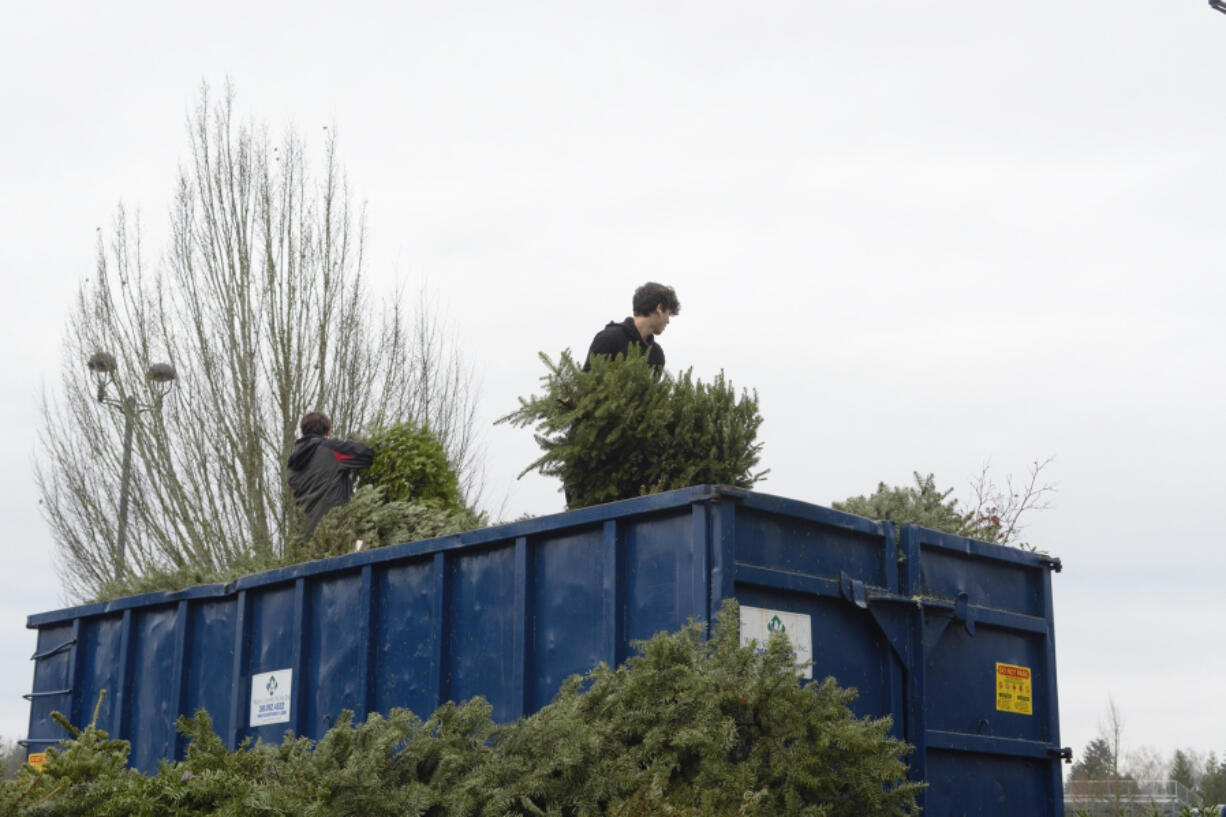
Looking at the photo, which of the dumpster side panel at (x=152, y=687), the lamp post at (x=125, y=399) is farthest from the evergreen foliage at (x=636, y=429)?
the lamp post at (x=125, y=399)

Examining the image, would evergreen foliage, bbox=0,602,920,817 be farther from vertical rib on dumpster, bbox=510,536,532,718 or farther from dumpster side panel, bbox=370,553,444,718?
dumpster side panel, bbox=370,553,444,718

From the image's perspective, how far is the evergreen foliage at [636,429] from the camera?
21.1ft

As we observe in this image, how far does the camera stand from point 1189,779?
3772cm

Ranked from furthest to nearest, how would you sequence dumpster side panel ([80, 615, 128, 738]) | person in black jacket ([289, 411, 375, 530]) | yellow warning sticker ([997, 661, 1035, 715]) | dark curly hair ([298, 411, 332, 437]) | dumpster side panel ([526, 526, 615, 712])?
dark curly hair ([298, 411, 332, 437]) → person in black jacket ([289, 411, 375, 530]) → dumpster side panel ([80, 615, 128, 738]) → yellow warning sticker ([997, 661, 1035, 715]) → dumpster side panel ([526, 526, 615, 712])

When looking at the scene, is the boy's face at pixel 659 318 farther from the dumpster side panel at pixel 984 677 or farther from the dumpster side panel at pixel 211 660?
the dumpster side panel at pixel 211 660

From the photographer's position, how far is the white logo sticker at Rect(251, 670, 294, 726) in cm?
710

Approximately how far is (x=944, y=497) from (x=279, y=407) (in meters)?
13.6

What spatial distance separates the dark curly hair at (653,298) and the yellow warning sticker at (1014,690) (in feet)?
8.37

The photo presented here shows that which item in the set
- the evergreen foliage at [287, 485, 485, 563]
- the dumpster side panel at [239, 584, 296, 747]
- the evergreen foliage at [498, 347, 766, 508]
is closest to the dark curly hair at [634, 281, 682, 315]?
the evergreen foliage at [498, 347, 766, 508]

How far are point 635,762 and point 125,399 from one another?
53.4 ft

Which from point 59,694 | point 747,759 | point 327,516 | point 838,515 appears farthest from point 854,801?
point 59,694

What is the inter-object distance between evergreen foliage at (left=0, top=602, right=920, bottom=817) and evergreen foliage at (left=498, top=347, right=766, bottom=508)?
1.47 m

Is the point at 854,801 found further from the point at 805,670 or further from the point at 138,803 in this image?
the point at 138,803

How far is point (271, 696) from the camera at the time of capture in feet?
23.6
